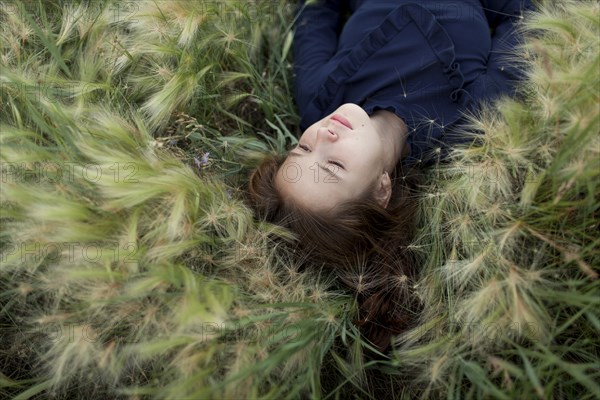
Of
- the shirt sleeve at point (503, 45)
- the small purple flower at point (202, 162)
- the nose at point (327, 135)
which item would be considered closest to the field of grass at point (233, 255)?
the small purple flower at point (202, 162)

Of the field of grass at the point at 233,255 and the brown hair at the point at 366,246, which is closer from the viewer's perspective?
the field of grass at the point at 233,255

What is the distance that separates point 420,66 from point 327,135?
2.22 ft

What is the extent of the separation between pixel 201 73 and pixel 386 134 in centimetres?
87

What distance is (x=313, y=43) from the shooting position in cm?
275

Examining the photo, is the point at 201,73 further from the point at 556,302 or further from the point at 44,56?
the point at 556,302

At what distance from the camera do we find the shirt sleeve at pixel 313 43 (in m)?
2.63

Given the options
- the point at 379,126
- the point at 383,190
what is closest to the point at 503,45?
the point at 379,126

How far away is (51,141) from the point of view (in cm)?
211

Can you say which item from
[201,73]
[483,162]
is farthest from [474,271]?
[201,73]

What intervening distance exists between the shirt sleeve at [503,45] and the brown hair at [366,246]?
0.59 meters

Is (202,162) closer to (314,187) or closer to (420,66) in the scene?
(314,187)

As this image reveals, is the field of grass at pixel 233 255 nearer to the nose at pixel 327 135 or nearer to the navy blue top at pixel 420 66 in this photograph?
the navy blue top at pixel 420 66

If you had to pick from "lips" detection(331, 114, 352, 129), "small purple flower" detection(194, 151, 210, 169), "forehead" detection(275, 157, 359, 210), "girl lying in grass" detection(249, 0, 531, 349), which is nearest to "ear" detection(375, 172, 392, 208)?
"girl lying in grass" detection(249, 0, 531, 349)

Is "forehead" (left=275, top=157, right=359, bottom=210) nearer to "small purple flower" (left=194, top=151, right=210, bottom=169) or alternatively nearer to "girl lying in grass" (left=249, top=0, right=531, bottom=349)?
"girl lying in grass" (left=249, top=0, right=531, bottom=349)
